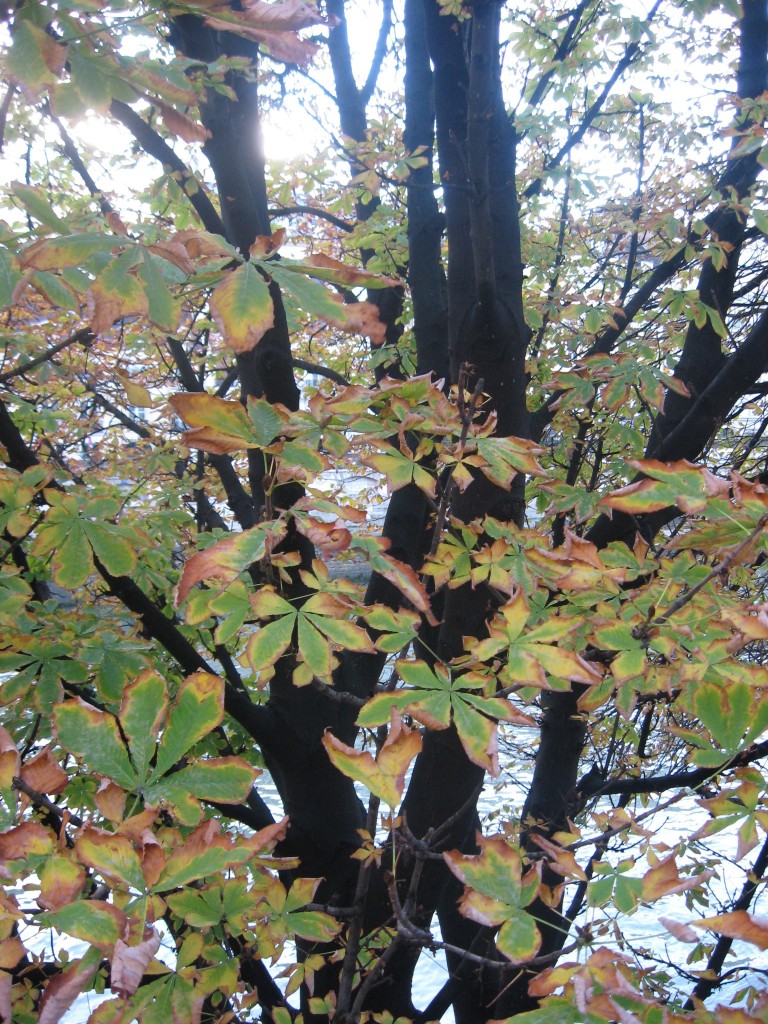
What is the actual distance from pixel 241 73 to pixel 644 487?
2328 millimetres

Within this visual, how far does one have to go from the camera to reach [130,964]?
0.65 m

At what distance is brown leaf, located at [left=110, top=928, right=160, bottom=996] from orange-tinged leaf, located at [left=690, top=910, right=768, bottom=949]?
60 centimetres

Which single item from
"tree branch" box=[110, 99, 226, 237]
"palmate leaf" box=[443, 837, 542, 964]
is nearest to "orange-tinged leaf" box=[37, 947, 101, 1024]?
"palmate leaf" box=[443, 837, 542, 964]

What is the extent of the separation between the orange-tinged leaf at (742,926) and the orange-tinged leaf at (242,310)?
926mm

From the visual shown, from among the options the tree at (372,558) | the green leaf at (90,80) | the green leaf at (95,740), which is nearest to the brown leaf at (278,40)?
the tree at (372,558)

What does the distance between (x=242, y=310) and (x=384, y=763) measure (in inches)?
26.1

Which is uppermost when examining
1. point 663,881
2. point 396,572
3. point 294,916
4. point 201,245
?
point 201,245

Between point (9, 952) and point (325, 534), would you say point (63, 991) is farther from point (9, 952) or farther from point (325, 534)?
point (325, 534)

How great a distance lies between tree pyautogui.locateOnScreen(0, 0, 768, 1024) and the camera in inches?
36.1

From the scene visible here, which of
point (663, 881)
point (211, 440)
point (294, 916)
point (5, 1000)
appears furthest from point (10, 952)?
point (663, 881)

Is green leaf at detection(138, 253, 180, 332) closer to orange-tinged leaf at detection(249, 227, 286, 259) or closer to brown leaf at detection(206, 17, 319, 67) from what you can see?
orange-tinged leaf at detection(249, 227, 286, 259)

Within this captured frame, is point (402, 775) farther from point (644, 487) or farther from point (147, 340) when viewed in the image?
point (147, 340)

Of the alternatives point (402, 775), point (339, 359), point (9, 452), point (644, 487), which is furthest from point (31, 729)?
point (339, 359)

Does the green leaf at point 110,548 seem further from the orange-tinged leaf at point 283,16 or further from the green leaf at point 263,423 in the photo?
the orange-tinged leaf at point 283,16
